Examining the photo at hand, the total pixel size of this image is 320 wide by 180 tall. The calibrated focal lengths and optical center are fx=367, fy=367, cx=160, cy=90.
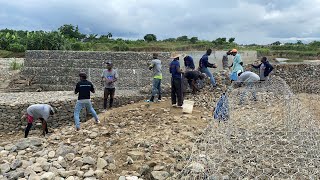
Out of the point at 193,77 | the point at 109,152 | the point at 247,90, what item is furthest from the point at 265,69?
the point at 109,152

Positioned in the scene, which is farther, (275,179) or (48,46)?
(48,46)

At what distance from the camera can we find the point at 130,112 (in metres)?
9.55

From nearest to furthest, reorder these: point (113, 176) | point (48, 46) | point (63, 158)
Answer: point (113, 176) → point (63, 158) → point (48, 46)

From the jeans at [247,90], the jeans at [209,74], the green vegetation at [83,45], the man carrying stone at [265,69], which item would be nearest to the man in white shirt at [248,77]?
the jeans at [247,90]

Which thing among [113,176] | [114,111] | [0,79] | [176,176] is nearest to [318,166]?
[176,176]

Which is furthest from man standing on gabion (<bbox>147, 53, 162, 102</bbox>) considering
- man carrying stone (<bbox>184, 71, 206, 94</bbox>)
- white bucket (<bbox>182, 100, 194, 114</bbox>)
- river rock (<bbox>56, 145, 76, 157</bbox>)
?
river rock (<bbox>56, 145, 76, 157</bbox>)

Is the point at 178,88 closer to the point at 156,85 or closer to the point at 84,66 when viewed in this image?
the point at 156,85

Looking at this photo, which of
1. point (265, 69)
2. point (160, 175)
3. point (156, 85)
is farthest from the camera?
point (265, 69)

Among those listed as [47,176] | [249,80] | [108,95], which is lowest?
[47,176]

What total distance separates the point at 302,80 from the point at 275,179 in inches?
444

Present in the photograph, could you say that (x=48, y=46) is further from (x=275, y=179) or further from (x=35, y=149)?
(x=275, y=179)

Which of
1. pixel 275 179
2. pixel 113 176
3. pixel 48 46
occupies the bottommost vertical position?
pixel 113 176

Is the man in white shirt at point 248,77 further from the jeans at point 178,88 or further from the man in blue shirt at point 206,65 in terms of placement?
the jeans at point 178,88

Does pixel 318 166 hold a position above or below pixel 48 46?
below
